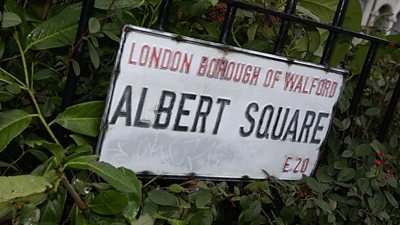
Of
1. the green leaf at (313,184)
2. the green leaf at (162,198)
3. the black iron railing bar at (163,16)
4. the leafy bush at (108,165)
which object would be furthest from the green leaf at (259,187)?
the black iron railing bar at (163,16)

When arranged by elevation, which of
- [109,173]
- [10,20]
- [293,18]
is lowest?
[109,173]

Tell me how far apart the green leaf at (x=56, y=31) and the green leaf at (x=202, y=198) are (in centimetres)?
40

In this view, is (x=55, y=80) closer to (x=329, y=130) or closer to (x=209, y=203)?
(x=209, y=203)

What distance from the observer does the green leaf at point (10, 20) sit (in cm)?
91

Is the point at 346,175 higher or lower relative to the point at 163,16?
lower

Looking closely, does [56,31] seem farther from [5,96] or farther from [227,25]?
[227,25]

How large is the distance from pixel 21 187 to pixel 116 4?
38cm

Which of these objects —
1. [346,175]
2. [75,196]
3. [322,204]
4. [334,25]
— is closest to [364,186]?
[346,175]

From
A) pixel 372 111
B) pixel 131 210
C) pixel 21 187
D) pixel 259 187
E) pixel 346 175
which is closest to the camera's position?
pixel 21 187

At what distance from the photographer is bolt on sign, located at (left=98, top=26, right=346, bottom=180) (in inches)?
37.1

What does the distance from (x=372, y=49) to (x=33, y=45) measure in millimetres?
836

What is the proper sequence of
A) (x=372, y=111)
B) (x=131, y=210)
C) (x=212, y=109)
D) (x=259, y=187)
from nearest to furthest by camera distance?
(x=131, y=210)
(x=212, y=109)
(x=259, y=187)
(x=372, y=111)

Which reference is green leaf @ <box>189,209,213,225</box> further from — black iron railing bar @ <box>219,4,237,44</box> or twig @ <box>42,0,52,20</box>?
twig @ <box>42,0,52,20</box>

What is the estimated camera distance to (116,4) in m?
0.98
